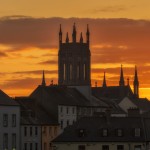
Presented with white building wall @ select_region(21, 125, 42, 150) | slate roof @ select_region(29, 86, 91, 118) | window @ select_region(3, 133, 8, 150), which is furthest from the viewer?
slate roof @ select_region(29, 86, 91, 118)

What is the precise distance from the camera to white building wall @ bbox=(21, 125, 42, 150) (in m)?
153

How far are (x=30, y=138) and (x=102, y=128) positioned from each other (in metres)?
21.2

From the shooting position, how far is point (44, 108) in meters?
175

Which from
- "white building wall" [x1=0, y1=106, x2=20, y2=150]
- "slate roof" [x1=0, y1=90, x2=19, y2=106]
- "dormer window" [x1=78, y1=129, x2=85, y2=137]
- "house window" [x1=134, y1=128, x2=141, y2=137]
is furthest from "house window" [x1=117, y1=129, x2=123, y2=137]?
"slate roof" [x1=0, y1=90, x2=19, y2=106]

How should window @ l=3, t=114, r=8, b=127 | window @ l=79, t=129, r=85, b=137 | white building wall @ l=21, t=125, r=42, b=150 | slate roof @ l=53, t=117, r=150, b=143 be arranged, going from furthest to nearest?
white building wall @ l=21, t=125, r=42, b=150, window @ l=3, t=114, r=8, b=127, window @ l=79, t=129, r=85, b=137, slate roof @ l=53, t=117, r=150, b=143

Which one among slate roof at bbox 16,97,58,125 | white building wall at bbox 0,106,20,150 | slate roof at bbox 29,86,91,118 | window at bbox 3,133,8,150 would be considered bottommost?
window at bbox 3,133,8,150

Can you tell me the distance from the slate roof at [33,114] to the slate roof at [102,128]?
1614 cm

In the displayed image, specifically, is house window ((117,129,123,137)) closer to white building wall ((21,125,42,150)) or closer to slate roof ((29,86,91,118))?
white building wall ((21,125,42,150))

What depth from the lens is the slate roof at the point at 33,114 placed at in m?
158

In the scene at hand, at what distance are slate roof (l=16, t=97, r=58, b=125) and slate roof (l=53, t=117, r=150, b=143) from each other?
635 inches

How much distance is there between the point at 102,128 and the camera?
138m

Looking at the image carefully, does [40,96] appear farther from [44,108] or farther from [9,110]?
[9,110]

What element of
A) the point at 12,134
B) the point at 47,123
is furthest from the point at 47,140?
the point at 12,134

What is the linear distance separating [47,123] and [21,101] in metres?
5.80
